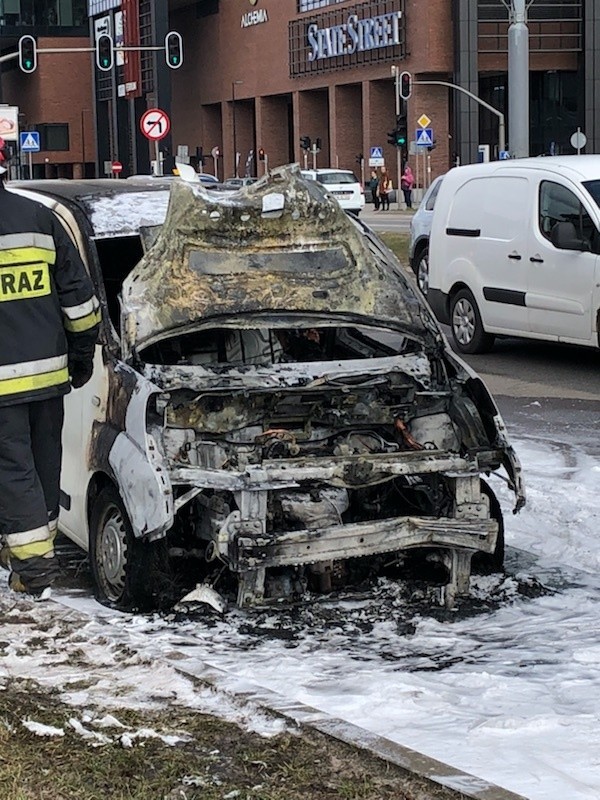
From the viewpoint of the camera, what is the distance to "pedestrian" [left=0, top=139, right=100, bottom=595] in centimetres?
543

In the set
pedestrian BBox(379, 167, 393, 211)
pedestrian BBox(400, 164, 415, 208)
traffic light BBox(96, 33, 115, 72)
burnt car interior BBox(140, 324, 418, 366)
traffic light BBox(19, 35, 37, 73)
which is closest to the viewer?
burnt car interior BBox(140, 324, 418, 366)

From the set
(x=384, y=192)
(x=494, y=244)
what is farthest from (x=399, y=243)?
(x=384, y=192)

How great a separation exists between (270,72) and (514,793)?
7288cm

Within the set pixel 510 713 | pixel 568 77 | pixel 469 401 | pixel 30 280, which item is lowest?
pixel 510 713

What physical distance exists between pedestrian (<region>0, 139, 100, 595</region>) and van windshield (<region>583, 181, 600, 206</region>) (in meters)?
7.93

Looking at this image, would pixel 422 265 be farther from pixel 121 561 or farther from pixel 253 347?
pixel 121 561

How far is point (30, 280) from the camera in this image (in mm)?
5453

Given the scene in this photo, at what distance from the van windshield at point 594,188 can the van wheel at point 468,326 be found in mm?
1901

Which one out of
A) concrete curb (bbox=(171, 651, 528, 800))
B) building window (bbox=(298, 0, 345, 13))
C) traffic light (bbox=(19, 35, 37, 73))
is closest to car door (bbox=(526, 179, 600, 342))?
concrete curb (bbox=(171, 651, 528, 800))

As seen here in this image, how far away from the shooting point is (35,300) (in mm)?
5473

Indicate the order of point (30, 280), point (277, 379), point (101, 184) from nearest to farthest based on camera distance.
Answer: point (30, 280), point (277, 379), point (101, 184)

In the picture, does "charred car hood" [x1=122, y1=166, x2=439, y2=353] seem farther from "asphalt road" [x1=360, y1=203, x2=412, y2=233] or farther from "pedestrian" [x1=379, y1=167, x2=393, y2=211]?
"pedestrian" [x1=379, y1=167, x2=393, y2=211]

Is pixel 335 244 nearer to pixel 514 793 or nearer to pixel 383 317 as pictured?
pixel 383 317

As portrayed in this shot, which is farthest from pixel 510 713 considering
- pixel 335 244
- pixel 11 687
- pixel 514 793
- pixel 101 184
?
pixel 101 184
